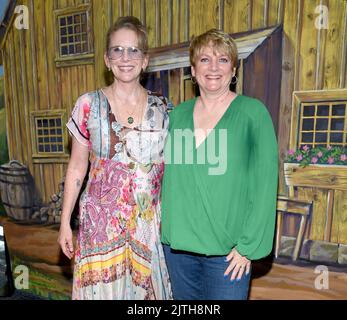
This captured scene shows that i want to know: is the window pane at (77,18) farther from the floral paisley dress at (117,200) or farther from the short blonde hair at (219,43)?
the short blonde hair at (219,43)

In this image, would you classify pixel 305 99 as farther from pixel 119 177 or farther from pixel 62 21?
pixel 62 21

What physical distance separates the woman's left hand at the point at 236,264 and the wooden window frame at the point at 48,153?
6.47 ft

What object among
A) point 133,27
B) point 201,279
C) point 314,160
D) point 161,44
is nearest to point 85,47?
point 161,44

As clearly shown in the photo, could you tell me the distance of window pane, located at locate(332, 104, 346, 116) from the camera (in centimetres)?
217

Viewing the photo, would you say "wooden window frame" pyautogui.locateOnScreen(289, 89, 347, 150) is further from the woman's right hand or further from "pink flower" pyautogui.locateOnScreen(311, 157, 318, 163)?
the woman's right hand

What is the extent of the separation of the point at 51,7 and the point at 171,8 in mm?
1045

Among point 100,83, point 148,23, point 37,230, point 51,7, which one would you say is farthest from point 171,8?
point 37,230

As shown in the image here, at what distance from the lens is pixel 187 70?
2.54m

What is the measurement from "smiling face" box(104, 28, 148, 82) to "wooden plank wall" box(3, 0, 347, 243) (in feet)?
3.15

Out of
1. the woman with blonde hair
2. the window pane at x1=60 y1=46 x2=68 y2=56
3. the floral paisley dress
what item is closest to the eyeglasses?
the woman with blonde hair

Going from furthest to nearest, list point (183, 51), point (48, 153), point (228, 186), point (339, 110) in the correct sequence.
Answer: point (48, 153), point (183, 51), point (339, 110), point (228, 186)

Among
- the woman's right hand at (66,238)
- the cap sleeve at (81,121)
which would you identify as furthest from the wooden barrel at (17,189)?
the cap sleeve at (81,121)

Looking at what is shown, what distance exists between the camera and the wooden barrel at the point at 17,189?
3.16 m

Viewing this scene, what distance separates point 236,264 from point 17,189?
2325 mm
